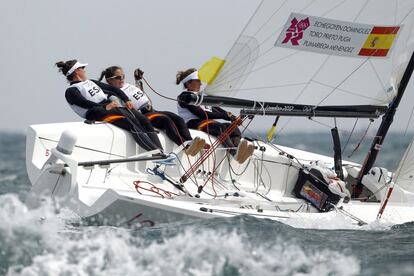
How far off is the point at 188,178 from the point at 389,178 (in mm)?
1923

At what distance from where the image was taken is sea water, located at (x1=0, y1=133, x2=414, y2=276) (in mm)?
5424

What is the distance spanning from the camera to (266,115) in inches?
293

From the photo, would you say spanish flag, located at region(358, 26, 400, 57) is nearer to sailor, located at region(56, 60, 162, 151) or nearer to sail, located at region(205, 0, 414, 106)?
sail, located at region(205, 0, 414, 106)

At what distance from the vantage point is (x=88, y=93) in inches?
317

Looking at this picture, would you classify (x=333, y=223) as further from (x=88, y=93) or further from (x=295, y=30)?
(x=88, y=93)

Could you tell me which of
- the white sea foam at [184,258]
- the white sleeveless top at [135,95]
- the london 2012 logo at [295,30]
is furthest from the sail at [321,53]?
the white sea foam at [184,258]

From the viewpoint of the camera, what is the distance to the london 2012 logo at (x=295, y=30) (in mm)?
7383

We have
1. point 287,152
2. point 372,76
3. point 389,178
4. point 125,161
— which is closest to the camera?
point 125,161

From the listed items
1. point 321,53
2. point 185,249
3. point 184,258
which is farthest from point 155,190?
point 184,258

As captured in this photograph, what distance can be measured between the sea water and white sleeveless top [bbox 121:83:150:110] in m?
1.94

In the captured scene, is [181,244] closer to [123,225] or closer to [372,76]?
[123,225]

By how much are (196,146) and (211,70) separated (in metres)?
0.84

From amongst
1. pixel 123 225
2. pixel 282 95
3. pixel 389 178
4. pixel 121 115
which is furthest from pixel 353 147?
pixel 123 225

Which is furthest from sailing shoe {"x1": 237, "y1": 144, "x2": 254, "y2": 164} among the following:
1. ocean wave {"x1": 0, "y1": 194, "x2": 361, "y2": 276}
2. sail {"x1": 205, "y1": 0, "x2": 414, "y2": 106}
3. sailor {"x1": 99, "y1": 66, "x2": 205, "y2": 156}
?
ocean wave {"x1": 0, "y1": 194, "x2": 361, "y2": 276}
